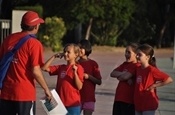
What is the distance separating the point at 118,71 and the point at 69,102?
0.77 m

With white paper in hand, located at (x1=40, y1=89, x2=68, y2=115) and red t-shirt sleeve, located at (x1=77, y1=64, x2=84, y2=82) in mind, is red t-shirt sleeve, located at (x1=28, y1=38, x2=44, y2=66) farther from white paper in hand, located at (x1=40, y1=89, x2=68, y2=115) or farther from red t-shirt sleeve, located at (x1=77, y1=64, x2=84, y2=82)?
red t-shirt sleeve, located at (x1=77, y1=64, x2=84, y2=82)

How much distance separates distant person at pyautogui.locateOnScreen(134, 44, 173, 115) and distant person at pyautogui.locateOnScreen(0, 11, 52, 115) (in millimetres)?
1360

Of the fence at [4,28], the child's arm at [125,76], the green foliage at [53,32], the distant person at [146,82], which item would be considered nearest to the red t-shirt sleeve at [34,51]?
the child's arm at [125,76]

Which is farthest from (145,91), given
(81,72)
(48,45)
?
(48,45)

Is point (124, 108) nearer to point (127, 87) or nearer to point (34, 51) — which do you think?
point (127, 87)

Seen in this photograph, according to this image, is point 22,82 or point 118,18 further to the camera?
point 118,18

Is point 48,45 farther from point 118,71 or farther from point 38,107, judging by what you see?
point 118,71

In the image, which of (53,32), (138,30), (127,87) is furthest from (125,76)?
(138,30)

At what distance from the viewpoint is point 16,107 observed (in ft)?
21.3

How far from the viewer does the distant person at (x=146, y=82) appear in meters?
7.37

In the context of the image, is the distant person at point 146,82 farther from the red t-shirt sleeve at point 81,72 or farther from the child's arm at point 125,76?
the red t-shirt sleeve at point 81,72

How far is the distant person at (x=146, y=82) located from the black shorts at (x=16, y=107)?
1.49m

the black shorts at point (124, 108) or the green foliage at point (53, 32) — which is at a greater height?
the black shorts at point (124, 108)

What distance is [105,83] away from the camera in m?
17.2
